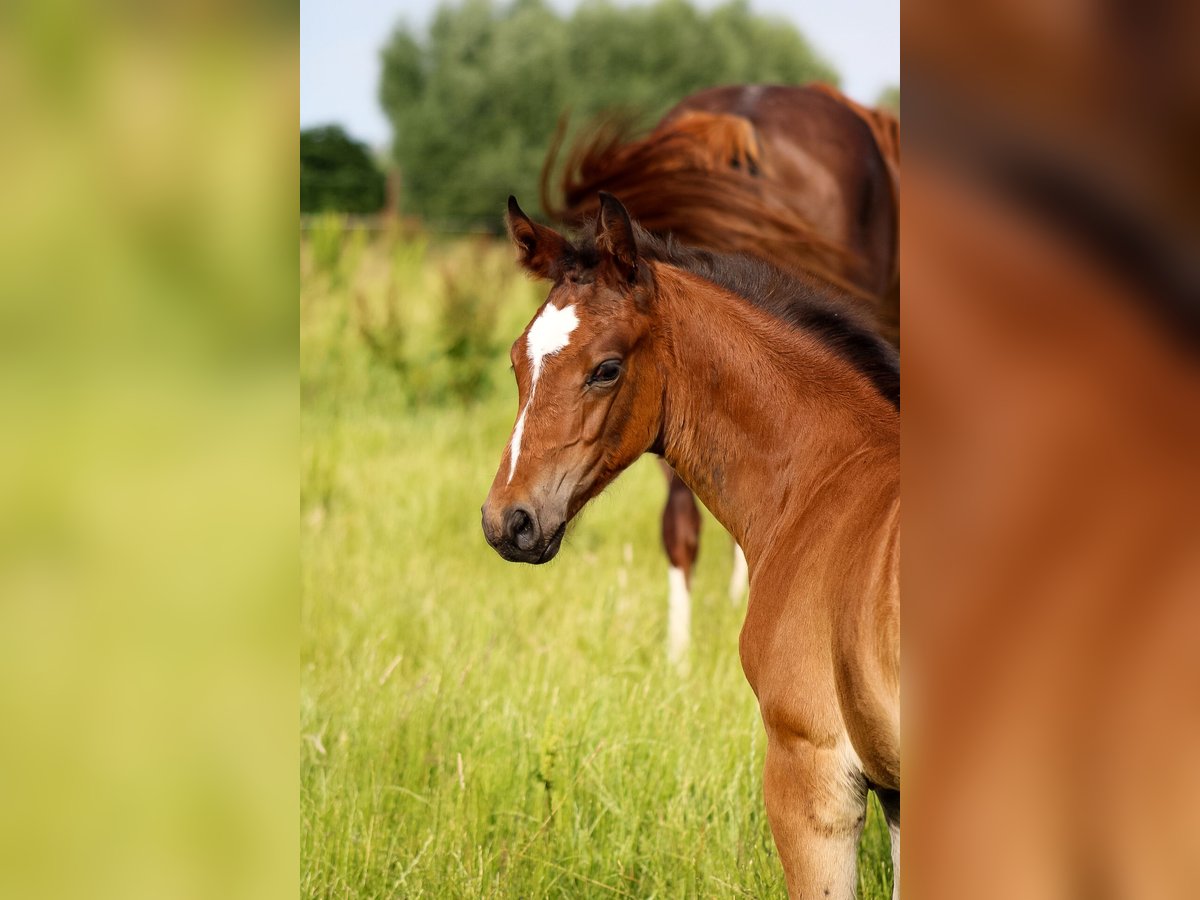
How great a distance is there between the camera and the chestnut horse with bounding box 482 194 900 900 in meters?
1.55

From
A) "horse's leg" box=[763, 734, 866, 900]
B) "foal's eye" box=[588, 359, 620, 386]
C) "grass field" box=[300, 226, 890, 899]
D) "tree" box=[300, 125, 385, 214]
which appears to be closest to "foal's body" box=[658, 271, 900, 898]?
"horse's leg" box=[763, 734, 866, 900]

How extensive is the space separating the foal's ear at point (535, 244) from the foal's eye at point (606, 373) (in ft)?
0.67

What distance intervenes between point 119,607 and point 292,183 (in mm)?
214

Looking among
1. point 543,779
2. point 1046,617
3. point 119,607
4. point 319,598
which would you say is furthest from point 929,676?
point 319,598

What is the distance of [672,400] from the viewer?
1.95m

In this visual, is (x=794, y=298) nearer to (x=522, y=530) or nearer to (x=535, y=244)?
(x=535, y=244)

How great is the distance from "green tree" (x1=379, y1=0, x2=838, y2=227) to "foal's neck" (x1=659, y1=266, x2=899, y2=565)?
2959 cm

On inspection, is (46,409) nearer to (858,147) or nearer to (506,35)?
(858,147)

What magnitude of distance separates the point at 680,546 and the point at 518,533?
2.16 m

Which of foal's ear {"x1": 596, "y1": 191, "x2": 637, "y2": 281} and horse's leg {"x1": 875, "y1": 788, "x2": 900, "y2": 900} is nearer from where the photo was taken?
horse's leg {"x1": 875, "y1": 788, "x2": 900, "y2": 900}

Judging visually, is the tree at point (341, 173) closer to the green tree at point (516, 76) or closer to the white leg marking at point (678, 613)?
the green tree at point (516, 76)

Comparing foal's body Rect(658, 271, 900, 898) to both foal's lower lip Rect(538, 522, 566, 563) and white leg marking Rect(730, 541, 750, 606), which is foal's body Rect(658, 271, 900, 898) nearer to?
foal's lower lip Rect(538, 522, 566, 563)

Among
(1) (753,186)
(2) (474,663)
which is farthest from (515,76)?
(2) (474,663)

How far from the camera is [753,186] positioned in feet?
13.3
